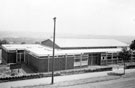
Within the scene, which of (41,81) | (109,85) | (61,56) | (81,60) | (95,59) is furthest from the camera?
(95,59)

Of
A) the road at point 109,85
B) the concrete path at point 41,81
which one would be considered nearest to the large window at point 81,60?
the concrete path at point 41,81

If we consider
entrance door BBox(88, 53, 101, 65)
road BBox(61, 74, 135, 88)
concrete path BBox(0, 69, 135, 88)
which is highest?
entrance door BBox(88, 53, 101, 65)

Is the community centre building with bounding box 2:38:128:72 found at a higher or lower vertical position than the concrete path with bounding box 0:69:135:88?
higher

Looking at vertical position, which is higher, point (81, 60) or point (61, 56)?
point (61, 56)

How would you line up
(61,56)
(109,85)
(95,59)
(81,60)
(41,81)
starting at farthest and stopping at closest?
(95,59)
(81,60)
(61,56)
(41,81)
(109,85)

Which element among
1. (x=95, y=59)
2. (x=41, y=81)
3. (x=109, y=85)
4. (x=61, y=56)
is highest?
(x=61, y=56)

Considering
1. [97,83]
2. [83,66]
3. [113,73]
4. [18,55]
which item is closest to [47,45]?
[18,55]

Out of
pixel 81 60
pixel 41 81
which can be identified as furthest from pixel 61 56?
pixel 41 81

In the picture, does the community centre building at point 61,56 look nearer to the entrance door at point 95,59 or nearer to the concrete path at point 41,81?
the entrance door at point 95,59

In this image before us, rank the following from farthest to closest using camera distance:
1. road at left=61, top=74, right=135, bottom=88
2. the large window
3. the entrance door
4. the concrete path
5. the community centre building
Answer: the entrance door < the large window < the community centre building < road at left=61, top=74, right=135, bottom=88 < the concrete path

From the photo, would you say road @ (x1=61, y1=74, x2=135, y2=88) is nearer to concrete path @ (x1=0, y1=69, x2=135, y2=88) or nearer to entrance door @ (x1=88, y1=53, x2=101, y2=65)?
concrete path @ (x1=0, y1=69, x2=135, y2=88)

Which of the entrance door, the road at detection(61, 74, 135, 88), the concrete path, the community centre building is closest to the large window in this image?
the community centre building

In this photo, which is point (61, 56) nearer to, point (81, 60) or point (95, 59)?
point (81, 60)

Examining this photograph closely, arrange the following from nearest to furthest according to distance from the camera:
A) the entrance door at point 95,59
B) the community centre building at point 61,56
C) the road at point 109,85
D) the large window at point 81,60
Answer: the road at point 109,85 < the community centre building at point 61,56 < the large window at point 81,60 < the entrance door at point 95,59
